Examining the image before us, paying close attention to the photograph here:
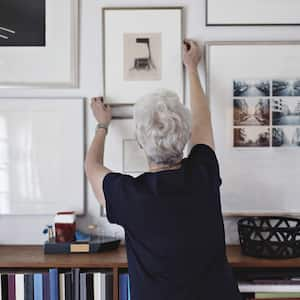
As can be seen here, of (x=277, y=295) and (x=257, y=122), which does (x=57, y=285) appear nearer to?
(x=277, y=295)

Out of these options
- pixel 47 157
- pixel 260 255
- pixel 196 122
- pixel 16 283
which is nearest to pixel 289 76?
pixel 196 122

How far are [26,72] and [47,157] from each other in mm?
367

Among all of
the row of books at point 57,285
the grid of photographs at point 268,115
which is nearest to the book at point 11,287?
the row of books at point 57,285

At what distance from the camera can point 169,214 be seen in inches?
51.7

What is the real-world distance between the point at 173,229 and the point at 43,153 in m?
0.81

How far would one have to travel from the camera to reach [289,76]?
6.23 ft

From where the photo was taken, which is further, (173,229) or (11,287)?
(11,287)

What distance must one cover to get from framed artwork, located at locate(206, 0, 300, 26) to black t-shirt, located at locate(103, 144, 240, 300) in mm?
786

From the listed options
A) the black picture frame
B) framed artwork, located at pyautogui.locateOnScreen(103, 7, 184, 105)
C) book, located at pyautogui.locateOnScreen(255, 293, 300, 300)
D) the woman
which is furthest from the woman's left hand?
book, located at pyautogui.locateOnScreen(255, 293, 300, 300)

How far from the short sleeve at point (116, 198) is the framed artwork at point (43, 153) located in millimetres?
555

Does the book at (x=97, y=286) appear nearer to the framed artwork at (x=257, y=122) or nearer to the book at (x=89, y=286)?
the book at (x=89, y=286)

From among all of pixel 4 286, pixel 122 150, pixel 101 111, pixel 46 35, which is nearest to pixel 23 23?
A: pixel 46 35

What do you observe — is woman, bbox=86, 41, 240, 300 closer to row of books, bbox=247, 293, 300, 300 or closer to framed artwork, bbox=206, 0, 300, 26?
row of books, bbox=247, 293, 300, 300

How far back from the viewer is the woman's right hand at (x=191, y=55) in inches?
72.8
